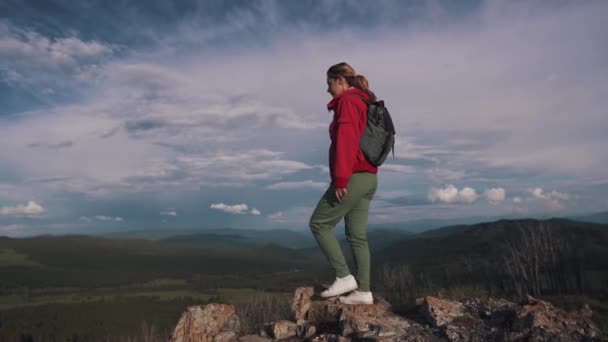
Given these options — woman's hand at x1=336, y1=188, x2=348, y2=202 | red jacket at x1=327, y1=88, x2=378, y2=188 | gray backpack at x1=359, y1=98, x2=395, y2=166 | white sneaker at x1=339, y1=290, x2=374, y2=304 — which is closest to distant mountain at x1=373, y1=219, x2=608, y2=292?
white sneaker at x1=339, y1=290, x2=374, y2=304

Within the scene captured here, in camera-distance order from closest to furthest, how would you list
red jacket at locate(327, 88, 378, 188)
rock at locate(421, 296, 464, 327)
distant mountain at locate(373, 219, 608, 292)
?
red jacket at locate(327, 88, 378, 188)
rock at locate(421, 296, 464, 327)
distant mountain at locate(373, 219, 608, 292)

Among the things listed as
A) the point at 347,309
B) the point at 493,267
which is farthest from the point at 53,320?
the point at 347,309

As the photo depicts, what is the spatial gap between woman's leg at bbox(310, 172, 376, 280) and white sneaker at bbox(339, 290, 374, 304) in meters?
0.45

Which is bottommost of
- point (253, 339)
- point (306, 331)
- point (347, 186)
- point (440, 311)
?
point (253, 339)

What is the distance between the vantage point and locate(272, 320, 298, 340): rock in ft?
27.9

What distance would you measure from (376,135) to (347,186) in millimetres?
1035

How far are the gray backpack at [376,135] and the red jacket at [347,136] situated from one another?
10 cm

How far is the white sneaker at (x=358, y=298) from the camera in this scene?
8648 millimetres

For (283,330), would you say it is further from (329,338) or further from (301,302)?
(329,338)

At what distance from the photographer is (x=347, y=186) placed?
8000 millimetres

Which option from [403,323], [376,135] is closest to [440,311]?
[403,323]

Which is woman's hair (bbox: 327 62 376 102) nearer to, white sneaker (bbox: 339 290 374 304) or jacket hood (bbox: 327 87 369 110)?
jacket hood (bbox: 327 87 369 110)

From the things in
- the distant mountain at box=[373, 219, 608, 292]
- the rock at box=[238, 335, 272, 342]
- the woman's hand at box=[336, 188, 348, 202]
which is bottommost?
the distant mountain at box=[373, 219, 608, 292]

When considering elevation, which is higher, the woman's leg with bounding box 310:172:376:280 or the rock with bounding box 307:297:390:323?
the woman's leg with bounding box 310:172:376:280
